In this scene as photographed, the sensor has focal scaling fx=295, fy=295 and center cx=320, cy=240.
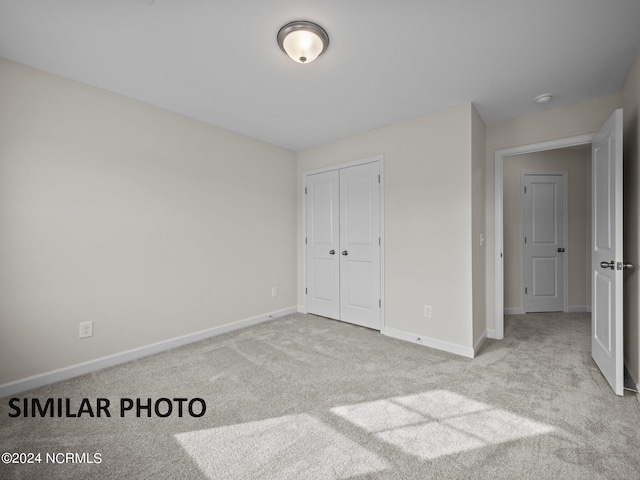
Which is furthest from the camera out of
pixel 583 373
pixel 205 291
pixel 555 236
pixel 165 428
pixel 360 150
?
pixel 555 236

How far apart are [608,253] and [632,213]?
13.9 inches

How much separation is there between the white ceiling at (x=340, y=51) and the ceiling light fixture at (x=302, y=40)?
0.04 metres

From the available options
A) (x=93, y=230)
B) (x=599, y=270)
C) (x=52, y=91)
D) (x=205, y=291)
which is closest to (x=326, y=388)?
(x=205, y=291)

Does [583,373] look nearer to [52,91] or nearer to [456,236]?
[456,236]

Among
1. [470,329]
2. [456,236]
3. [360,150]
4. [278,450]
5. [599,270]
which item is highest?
[360,150]

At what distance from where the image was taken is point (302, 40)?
1.82 m

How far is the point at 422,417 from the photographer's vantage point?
184 centimetres

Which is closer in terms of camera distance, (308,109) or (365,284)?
(308,109)

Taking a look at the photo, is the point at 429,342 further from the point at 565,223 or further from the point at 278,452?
the point at 565,223

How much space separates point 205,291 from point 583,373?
140 inches

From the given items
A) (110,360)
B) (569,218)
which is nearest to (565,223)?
(569,218)

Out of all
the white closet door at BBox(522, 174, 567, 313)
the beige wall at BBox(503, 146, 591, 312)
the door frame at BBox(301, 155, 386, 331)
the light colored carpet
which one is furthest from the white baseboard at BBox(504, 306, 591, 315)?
the door frame at BBox(301, 155, 386, 331)

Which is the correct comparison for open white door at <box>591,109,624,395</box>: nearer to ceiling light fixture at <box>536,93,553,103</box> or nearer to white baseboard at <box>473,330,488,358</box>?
ceiling light fixture at <box>536,93,553,103</box>

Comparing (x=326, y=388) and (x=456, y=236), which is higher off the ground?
(x=456, y=236)
